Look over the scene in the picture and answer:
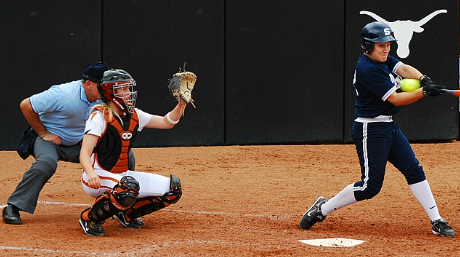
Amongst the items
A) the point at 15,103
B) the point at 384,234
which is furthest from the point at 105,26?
the point at 384,234

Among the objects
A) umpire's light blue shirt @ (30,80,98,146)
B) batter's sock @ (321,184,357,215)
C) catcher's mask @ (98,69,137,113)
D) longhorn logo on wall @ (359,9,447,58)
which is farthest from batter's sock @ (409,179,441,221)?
longhorn logo on wall @ (359,9,447,58)

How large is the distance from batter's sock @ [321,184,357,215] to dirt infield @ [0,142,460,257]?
0.20 meters

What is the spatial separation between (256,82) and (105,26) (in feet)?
8.23

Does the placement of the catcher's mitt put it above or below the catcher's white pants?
above

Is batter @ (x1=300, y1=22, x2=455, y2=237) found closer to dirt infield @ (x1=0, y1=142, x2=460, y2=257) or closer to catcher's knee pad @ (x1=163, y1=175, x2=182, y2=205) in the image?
dirt infield @ (x1=0, y1=142, x2=460, y2=257)

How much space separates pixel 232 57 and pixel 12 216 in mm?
6090

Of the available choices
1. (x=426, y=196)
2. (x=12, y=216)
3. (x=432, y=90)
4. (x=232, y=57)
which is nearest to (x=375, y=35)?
(x=432, y=90)

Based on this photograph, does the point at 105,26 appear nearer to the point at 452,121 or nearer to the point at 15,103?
the point at 15,103

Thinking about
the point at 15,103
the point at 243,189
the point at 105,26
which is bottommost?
the point at 243,189

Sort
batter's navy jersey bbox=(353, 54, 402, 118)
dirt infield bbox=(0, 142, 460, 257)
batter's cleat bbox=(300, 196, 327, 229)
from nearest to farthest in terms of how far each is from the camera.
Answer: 1. dirt infield bbox=(0, 142, 460, 257)
2. batter's navy jersey bbox=(353, 54, 402, 118)
3. batter's cleat bbox=(300, 196, 327, 229)

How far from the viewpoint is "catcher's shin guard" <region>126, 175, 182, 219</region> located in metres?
6.07

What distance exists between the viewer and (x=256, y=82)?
11.9m

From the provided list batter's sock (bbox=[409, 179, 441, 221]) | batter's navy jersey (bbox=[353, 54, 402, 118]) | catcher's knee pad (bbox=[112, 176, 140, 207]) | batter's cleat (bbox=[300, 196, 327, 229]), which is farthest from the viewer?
batter's cleat (bbox=[300, 196, 327, 229])

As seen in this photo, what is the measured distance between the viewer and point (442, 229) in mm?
5941
